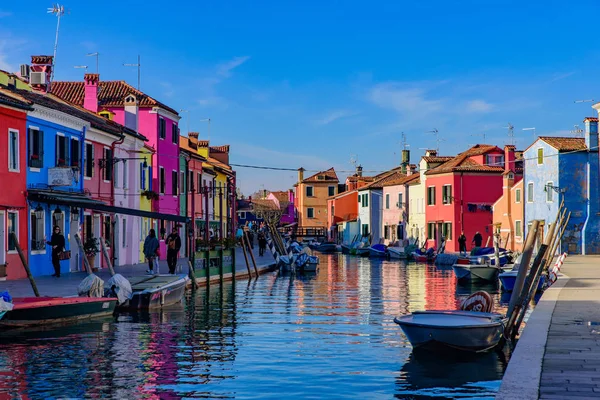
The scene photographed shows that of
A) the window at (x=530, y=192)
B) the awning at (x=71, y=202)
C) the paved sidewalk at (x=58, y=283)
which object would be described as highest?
the window at (x=530, y=192)

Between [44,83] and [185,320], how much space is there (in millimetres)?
18936

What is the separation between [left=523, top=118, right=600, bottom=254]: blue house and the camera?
172 feet

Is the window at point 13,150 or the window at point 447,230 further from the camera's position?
the window at point 447,230

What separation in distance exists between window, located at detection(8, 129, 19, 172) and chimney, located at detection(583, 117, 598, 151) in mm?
35844

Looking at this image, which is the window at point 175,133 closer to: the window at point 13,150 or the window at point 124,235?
the window at point 124,235

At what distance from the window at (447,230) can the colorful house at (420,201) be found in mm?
2387

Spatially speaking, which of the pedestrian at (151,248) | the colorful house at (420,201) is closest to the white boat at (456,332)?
the pedestrian at (151,248)

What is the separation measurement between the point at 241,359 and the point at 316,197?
108 metres

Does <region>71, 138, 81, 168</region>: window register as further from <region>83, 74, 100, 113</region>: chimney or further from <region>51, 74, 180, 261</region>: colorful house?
<region>83, 74, 100, 113</region>: chimney

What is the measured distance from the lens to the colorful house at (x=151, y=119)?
43219 mm

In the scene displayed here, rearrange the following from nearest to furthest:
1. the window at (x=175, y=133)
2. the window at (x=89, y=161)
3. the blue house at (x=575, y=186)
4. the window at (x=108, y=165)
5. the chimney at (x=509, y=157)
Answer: the window at (x=89, y=161), the window at (x=108, y=165), the window at (x=175, y=133), the blue house at (x=575, y=186), the chimney at (x=509, y=157)

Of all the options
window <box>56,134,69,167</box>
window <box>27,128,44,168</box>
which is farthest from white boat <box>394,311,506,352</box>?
window <box>56,134,69,167</box>

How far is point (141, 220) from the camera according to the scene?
42.5m

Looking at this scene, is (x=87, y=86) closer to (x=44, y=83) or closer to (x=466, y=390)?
(x=44, y=83)
